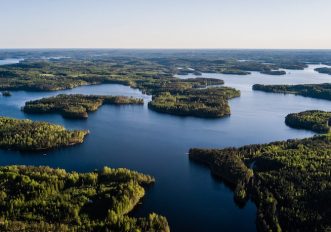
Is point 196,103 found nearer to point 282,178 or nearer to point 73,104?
point 73,104

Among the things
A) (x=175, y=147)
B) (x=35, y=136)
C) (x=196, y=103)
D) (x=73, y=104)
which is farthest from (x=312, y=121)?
(x=73, y=104)

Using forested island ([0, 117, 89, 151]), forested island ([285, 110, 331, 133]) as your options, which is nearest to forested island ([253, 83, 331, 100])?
forested island ([285, 110, 331, 133])

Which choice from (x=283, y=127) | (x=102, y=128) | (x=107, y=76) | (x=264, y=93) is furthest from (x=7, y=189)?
(x=107, y=76)

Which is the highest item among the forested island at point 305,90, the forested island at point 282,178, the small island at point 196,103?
the forested island at point 282,178

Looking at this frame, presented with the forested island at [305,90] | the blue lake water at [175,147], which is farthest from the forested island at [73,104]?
the forested island at [305,90]

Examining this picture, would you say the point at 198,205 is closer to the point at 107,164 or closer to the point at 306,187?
the point at 306,187

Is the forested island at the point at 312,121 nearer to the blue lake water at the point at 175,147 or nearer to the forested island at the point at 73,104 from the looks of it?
the blue lake water at the point at 175,147
